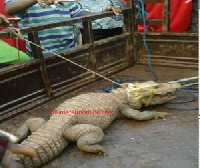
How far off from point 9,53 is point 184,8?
3.11m

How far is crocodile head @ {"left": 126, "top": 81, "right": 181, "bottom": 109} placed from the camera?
3.23m

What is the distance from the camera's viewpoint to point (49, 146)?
2.45 m

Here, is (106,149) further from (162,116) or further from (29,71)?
(29,71)

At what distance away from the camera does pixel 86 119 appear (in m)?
2.87

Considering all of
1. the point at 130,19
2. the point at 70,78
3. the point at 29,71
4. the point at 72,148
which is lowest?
the point at 72,148

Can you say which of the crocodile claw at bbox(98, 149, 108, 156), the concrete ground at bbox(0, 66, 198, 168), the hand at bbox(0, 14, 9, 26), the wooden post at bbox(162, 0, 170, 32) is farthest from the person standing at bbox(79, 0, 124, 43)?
the crocodile claw at bbox(98, 149, 108, 156)

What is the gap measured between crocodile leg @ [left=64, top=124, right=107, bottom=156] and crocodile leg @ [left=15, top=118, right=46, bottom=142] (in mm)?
359

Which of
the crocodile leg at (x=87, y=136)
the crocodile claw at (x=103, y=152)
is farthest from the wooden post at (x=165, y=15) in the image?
the crocodile claw at (x=103, y=152)

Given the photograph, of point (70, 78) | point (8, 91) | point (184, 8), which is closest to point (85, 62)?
point (70, 78)

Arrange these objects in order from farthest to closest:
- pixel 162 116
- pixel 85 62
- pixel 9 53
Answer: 1. pixel 85 62
2. pixel 9 53
3. pixel 162 116

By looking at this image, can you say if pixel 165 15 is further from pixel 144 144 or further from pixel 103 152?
pixel 103 152

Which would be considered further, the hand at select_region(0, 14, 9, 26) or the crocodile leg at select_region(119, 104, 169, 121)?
the crocodile leg at select_region(119, 104, 169, 121)

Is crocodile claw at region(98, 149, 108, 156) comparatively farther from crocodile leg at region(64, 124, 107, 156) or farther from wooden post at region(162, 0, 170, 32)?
wooden post at region(162, 0, 170, 32)

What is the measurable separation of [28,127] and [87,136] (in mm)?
680
